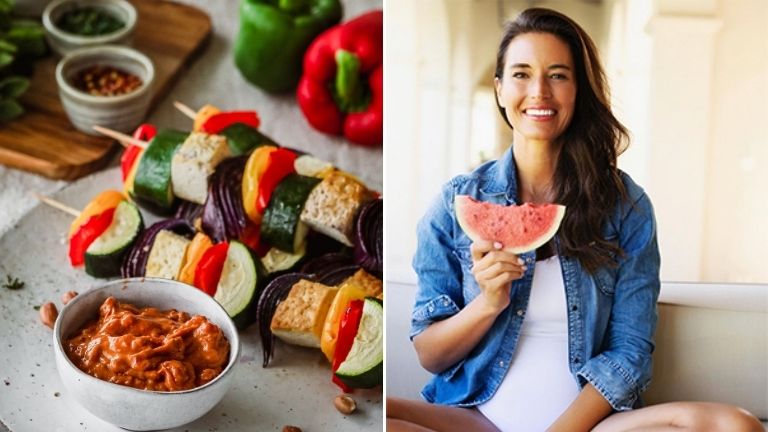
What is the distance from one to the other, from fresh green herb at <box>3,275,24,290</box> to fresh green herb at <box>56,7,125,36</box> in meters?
1.17

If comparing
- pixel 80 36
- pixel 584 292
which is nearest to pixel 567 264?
pixel 584 292

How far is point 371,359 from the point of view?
2857 mm

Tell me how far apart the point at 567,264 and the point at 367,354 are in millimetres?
732

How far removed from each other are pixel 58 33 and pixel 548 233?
2.36 metres

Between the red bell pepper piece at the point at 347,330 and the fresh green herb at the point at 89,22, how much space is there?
1.78m

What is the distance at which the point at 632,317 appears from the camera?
7.67 feet

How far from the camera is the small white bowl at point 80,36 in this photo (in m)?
4.02

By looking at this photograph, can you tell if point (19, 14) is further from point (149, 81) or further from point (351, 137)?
point (351, 137)

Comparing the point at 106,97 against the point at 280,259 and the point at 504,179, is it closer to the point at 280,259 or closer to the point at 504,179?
the point at 280,259

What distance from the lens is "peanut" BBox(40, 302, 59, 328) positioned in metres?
3.11

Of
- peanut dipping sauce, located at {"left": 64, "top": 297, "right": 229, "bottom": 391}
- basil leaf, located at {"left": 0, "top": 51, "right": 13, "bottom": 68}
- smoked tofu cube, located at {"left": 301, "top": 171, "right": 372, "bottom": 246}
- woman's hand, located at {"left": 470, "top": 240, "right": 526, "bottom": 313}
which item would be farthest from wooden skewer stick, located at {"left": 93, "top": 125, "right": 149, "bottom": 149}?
woman's hand, located at {"left": 470, "top": 240, "right": 526, "bottom": 313}

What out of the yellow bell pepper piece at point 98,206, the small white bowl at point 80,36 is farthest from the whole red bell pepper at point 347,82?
the yellow bell pepper piece at point 98,206

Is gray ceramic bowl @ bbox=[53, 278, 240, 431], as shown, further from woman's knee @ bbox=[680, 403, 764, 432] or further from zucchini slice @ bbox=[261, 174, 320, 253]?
woman's knee @ bbox=[680, 403, 764, 432]

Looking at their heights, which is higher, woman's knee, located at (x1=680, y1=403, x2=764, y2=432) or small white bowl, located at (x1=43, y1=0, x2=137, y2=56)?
small white bowl, located at (x1=43, y1=0, x2=137, y2=56)
